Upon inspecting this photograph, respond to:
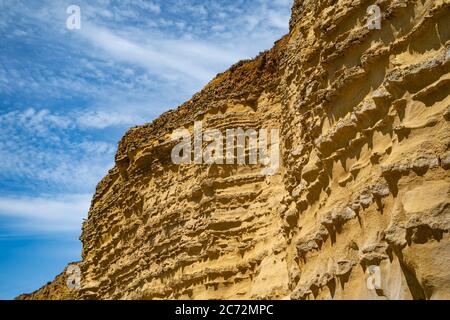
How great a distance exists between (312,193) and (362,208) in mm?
1874

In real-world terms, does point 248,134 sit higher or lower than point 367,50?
higher

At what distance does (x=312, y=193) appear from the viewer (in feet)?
28.3

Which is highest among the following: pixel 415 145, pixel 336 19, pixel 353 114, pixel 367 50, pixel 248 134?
pixel 248 134

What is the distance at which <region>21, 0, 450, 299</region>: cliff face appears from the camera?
19.3 feet

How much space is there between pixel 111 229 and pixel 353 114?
48.9 ft

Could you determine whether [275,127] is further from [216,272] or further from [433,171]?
[433,171]

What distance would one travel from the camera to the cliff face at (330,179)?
5883 mm

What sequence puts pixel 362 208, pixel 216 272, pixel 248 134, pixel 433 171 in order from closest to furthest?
pixel 433 171 → pixel 362 208 → pixel 216 272 → pixel 248 134

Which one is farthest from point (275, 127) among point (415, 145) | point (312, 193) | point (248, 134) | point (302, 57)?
point (415, 145)

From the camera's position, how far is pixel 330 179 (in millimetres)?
7992

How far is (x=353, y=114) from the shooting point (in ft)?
24.0

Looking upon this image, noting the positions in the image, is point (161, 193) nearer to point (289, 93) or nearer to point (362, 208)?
point (289, 93)

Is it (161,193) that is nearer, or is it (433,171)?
(433,171)

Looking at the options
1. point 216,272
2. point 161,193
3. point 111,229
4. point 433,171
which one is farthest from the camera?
point 111,229
